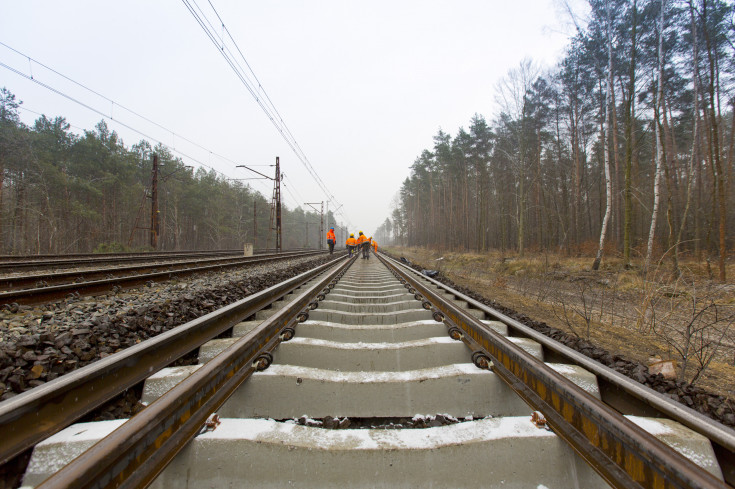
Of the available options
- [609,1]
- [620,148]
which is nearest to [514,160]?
[609,1]

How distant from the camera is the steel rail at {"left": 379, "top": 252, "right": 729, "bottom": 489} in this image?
942 millimetres

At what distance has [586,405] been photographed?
4.19 feet

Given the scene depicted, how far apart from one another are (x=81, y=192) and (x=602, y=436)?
134 ft

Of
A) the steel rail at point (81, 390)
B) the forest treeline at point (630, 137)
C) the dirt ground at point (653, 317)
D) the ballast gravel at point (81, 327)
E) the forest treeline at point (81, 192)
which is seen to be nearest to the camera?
the steel rail at point (81, 390)

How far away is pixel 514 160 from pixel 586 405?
22.1 metres

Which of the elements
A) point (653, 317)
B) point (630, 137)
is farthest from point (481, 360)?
point (630, 137)

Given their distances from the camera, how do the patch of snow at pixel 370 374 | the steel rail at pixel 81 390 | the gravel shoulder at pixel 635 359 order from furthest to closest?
1. the gravel shoulder at pixel 635 359
2. the patch of snow at pixel 370 374
3. the steel rail at pixel 81 390

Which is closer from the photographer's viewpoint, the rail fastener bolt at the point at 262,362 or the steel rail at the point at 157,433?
the steel rail at the point at 157,433

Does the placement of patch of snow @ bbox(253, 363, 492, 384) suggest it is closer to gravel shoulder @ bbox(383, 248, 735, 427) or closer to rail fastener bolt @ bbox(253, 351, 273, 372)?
rail fastener bolt @ bbox(253, 351, 273, 372)

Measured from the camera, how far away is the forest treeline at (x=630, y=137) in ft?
38.7

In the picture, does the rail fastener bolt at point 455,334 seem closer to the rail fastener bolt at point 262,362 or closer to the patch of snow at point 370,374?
the patch of snow at point 370,374

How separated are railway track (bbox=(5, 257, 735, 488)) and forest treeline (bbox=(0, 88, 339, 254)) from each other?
22.8 metres

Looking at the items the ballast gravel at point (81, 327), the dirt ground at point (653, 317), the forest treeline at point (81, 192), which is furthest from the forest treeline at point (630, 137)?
the forest treeline at point (81, 192)

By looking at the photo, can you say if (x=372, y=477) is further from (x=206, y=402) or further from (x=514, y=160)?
(x=514, y=160)
